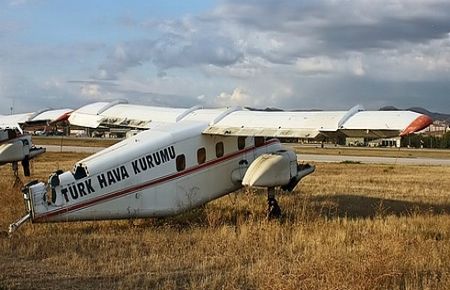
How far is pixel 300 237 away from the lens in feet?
41.5

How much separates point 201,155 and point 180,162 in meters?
0.84

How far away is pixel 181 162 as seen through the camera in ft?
49.2

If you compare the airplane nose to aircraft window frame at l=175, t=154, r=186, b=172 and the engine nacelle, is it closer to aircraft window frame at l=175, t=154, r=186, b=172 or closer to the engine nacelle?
the engine nacelle

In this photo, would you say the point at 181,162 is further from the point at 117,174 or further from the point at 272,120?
the point at 272,120

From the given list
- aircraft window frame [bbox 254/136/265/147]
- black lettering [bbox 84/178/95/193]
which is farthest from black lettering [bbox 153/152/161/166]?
aircraft window frame [bbox 254/136/265/147]

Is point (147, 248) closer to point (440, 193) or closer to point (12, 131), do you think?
point (12, 131)

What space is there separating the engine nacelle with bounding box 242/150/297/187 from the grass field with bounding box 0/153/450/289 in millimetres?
1046

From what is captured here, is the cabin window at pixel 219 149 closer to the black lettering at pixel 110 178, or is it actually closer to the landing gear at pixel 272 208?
the landing gear at pixel 272 208

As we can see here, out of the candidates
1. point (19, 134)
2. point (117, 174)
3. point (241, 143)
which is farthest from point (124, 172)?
point (19, 134)

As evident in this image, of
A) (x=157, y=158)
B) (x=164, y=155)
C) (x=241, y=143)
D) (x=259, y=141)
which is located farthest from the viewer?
(x=259, y=141)

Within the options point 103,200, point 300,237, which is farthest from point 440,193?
point 103,200

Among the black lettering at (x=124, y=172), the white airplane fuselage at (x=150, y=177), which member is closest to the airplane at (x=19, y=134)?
the white airplane fuselage at (x=150, y=177)

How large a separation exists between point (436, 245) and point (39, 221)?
8307mm

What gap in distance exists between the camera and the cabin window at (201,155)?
1552cm
